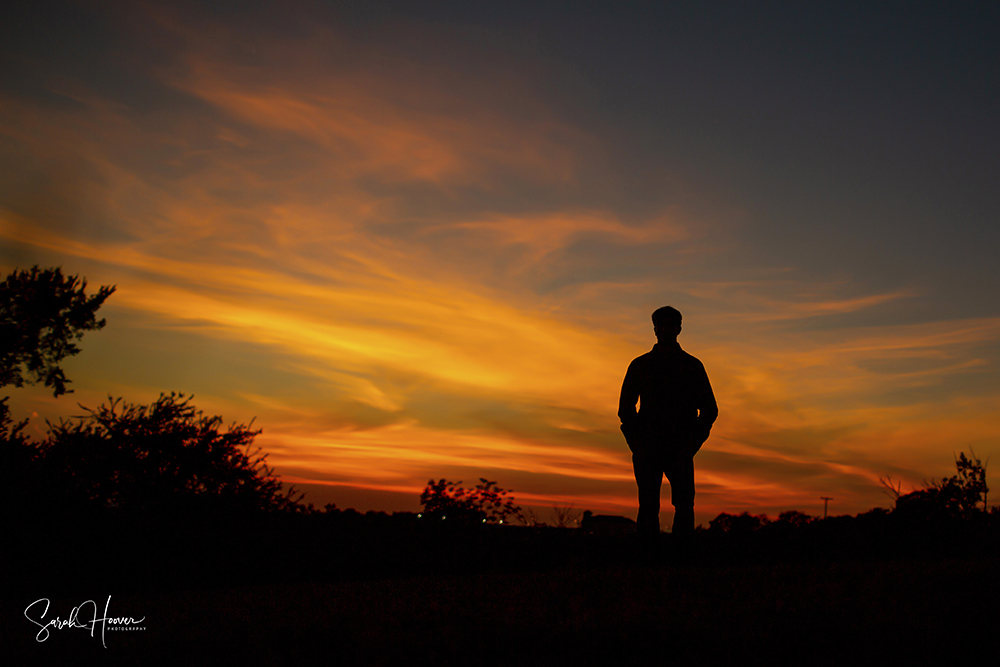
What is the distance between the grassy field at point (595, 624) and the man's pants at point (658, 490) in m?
1.63

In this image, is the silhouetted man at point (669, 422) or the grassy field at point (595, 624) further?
the silhouetted man at point (669, 422)

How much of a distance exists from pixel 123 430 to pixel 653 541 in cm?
912

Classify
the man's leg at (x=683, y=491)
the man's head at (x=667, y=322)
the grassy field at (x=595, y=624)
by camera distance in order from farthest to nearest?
the man's head at (x=667, y=322)
the man's leg at (x=683, y=491)
the grassy field at (x=595, y=624)

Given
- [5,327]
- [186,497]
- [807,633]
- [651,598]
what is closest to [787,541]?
[651,598]

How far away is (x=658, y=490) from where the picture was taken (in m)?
10.1

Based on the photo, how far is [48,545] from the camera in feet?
37.1

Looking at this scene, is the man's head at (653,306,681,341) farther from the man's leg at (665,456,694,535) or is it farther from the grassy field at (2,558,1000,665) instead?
the grassy field at (2,558,1000,665)

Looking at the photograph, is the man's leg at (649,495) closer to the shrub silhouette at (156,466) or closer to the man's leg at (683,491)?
the man's leg at (683,491)

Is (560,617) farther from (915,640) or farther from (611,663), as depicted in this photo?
(915,640)

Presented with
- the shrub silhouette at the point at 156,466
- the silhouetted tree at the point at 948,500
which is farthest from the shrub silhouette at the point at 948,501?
the shrub silhouette at the point at 156,466

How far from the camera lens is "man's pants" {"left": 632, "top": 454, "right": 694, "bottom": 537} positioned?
9.95 m

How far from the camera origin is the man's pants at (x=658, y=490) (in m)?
9.95

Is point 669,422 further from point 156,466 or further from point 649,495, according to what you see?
point 156,466

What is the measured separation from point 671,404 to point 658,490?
1.16 metres
